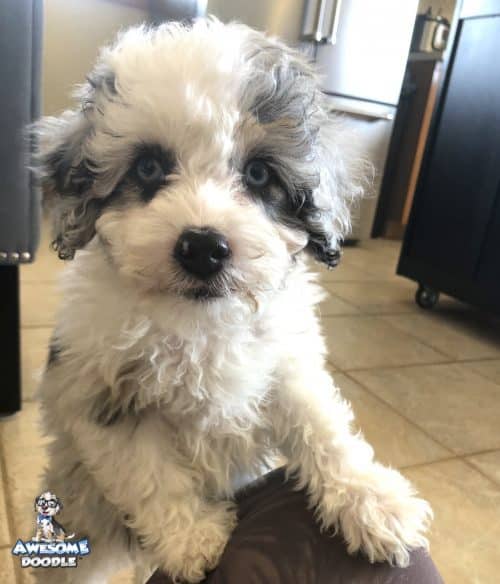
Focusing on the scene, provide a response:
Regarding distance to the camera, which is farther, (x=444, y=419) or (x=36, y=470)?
(x=444, y=419)

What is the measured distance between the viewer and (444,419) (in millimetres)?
2051

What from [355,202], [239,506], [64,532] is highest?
[355,202]

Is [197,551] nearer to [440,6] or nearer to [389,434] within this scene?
[389,434]

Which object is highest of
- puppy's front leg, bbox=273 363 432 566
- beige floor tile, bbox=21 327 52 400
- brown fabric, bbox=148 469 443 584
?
puppy's front leg, bbox=273 363 432 566

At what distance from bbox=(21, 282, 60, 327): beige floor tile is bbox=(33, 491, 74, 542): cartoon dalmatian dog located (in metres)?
1.31

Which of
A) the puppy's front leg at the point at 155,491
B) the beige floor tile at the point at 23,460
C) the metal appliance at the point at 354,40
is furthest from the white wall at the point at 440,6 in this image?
the puppy's front leg at the point at 155,491

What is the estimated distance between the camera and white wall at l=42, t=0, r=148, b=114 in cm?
345

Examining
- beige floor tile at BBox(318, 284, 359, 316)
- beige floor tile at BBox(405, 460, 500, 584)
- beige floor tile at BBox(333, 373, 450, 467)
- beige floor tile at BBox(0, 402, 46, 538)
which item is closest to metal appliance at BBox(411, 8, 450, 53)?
beige floor tile at BBox(318, 284, 359, 316)

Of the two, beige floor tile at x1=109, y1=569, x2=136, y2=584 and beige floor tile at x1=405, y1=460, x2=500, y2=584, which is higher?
beige floor tile at x1=405, y1=460, x2=500, y2=584

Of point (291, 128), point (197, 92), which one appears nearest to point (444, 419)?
point (291, 128)

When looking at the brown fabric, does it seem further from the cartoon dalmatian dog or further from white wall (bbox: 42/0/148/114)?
white wall (bbox: 42/0/148/114)

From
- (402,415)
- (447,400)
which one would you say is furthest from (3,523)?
(447,400)

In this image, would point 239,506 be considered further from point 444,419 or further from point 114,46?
point 444,419

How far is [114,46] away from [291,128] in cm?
34
